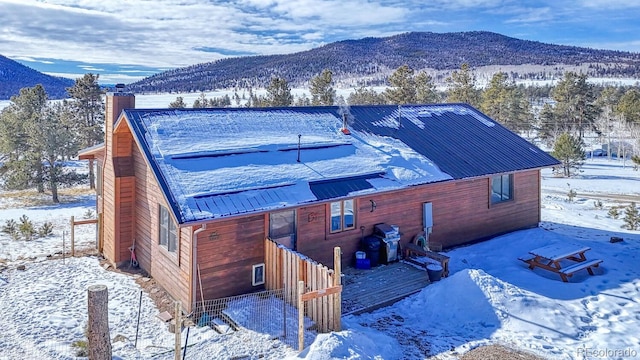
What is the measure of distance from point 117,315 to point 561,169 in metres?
A: 39.4

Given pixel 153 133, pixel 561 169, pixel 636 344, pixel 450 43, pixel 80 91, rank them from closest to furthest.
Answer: pixel 636 344 < pixel 153 133 < pixel 80 91 < pixel 561 169 < pixel 450 43

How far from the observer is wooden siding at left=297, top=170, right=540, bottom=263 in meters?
11.3

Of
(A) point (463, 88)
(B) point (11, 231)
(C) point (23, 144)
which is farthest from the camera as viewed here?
(A) point (463, 88)

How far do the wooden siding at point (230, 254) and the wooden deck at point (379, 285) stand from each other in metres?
2.08

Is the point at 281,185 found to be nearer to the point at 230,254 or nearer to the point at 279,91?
the point at 230,254

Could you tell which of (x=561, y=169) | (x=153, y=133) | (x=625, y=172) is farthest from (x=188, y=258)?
(x=625, y=172)

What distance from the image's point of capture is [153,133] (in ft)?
36.6

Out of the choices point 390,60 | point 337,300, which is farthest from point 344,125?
point 390,60

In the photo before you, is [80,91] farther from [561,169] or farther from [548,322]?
[561,169]

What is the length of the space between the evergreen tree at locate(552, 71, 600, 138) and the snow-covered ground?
131 ft

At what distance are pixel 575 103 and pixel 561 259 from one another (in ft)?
143

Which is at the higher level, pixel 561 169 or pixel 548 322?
pixel 561 169

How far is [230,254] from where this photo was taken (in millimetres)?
9867

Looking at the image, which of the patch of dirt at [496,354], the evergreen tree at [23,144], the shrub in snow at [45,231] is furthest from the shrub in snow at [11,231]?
the patch of dirt at [496,354]
